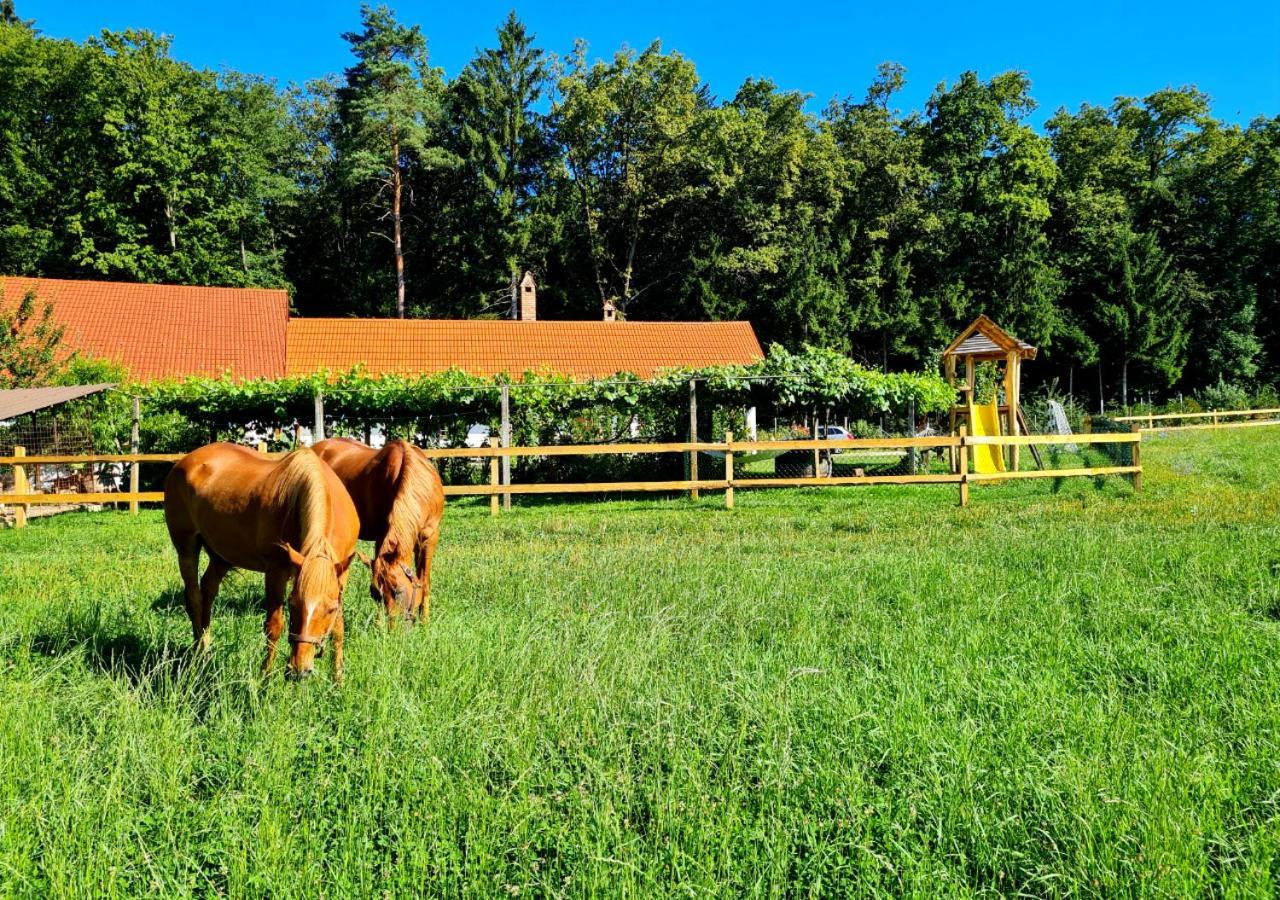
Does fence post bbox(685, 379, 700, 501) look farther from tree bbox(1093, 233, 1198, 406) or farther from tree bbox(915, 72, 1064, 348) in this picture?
tree bbox(1093, 233, 1198, 406)

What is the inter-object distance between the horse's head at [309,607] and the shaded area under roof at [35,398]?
38.2ft

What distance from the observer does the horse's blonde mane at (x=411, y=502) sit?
5.22m

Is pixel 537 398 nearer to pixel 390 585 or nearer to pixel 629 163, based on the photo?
pixel 390 585

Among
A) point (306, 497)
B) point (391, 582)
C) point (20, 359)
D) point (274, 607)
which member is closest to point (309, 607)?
point (274, 607)

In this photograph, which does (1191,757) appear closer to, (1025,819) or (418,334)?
(1025,819)

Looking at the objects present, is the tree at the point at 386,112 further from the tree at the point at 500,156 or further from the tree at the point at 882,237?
the tree at the point at 882,237

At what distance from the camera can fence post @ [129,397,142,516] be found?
1332cm

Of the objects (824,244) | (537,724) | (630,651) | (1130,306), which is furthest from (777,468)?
(1130,306)

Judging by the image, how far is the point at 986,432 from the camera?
56.8 feet

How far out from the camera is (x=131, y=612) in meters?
5.80

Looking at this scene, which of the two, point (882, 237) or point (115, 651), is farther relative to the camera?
point (882, 237)

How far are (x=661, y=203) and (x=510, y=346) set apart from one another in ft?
60.2

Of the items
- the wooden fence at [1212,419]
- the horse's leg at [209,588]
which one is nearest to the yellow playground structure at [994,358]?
the horse's leg at [209,588]

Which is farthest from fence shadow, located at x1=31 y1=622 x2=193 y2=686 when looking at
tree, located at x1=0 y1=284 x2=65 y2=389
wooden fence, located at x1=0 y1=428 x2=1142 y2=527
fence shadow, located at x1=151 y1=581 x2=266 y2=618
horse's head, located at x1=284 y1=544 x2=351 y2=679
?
tree, located at x1=0 y1=284 x2=65 y2=389
